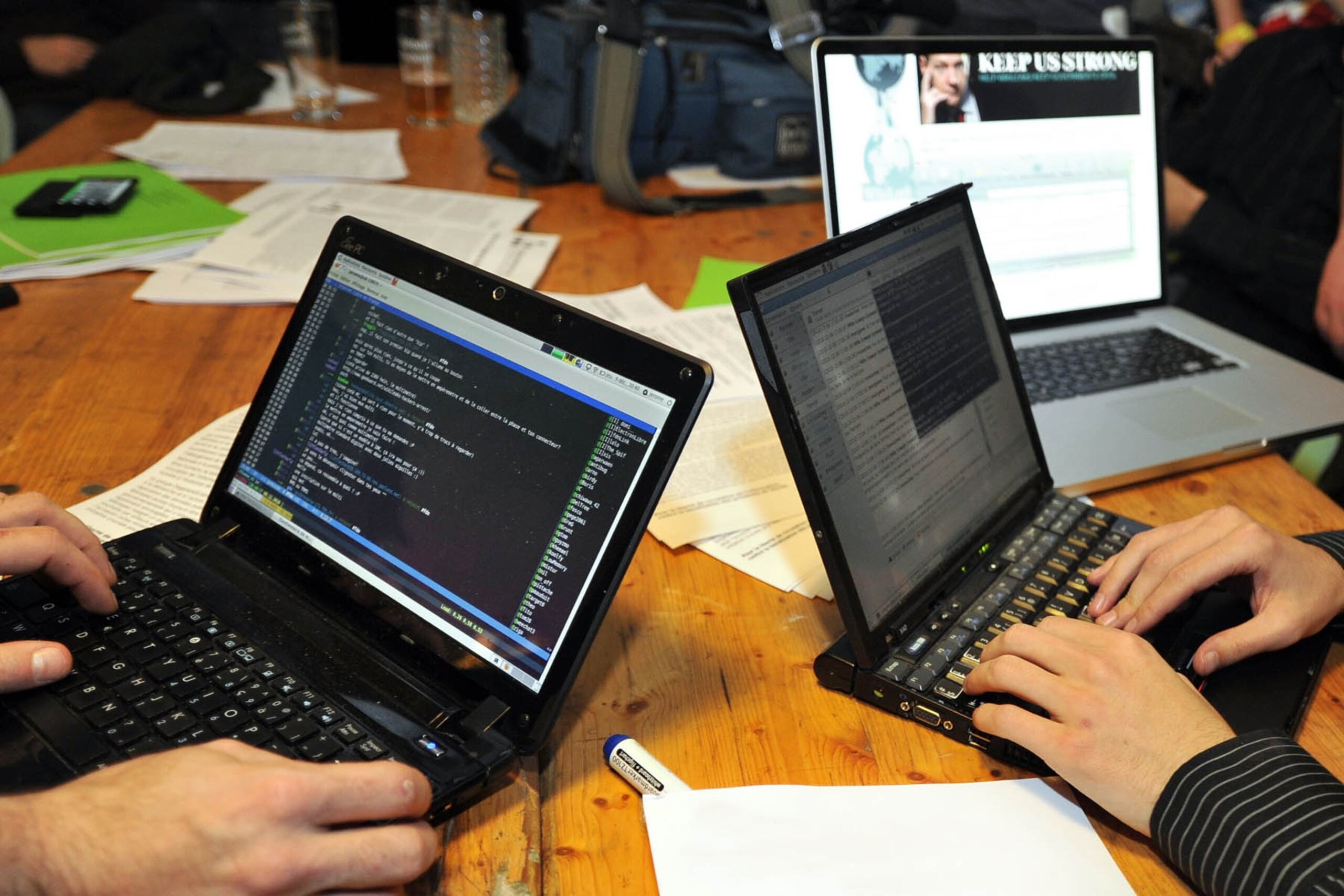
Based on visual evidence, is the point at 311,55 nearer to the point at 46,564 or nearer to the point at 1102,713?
the point at 46,564

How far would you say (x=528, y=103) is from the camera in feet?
5.88

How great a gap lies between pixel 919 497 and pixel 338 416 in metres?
0.42

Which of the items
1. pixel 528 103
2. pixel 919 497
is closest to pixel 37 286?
pixel 528 103

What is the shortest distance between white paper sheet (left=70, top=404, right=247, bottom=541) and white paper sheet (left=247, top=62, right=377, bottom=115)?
1226 mm

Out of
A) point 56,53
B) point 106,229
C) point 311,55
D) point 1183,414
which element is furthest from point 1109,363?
point 56,53

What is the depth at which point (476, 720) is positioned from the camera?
634mm

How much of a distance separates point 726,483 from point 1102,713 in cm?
43

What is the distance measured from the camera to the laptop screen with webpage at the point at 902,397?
27.3 inches

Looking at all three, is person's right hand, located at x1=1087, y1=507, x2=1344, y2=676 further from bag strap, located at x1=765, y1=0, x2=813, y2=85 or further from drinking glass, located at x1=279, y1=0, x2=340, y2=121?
drinking glass, located at x1=279, y1=0, x2=340, y2=121

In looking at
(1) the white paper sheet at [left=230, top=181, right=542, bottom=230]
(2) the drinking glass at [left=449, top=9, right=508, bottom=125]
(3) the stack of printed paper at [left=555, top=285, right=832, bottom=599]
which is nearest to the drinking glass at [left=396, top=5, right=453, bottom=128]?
(2) the drinking glass at [left=449, top=9, right=508, bottom=125]

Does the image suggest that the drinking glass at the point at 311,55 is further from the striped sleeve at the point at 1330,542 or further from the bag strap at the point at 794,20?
the striped sleeve at the point at 1330,542

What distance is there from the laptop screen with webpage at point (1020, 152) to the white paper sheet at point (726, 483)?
0.24 metres

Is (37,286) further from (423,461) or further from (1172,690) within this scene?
(1172,690)

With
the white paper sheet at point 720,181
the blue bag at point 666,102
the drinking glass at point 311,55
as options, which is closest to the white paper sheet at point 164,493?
the blue bag at point 666,102
